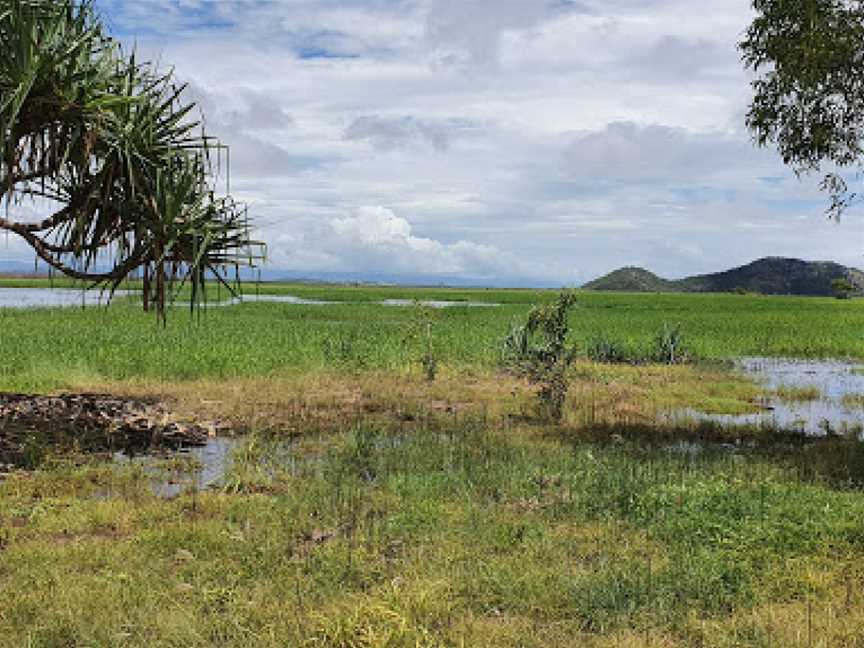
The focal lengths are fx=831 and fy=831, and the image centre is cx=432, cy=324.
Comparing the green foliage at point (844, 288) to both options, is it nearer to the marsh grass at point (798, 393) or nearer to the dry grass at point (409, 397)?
the marsh grass at point (798, 393)

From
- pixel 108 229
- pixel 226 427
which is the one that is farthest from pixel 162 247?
pixel 226 427

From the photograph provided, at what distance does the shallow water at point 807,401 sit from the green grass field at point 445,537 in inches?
70.5

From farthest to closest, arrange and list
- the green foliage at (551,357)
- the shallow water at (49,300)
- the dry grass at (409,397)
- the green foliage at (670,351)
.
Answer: the shallow water at (49,300)
the green foliage at (670,351)
the green foliage at (551,357)
the dry grass at (409,397)

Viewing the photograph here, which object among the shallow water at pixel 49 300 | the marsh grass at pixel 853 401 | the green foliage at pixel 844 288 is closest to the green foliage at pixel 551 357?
the marsh grass at pixel 853 401

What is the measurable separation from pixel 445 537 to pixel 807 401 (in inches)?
642

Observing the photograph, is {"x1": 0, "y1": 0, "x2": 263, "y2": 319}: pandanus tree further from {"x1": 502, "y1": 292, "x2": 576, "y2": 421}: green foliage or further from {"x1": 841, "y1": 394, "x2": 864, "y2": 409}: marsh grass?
{"x1": 841, "y1": 394, "x2": 864, "y2": 409}: marsh grass

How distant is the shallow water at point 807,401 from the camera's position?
699 inches

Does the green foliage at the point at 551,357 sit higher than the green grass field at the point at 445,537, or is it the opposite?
the green foliage at the point at 551,357

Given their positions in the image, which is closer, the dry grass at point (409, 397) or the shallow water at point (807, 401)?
the dry grass at point (409, 397)

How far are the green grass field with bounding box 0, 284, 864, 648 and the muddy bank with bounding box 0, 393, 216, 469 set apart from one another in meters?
0.49

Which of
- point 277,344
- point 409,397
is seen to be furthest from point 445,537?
point 277,344

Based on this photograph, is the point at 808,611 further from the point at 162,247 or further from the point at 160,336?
the point at 160,336

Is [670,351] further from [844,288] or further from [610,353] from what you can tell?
[844,288]

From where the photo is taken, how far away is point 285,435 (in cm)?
1509
